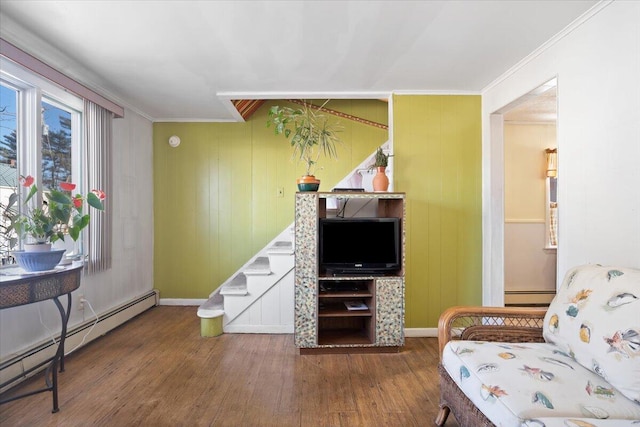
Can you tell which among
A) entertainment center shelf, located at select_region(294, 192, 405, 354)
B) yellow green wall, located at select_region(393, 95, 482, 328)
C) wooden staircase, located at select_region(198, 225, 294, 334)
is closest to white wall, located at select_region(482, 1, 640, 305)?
yellow green wall, located at select_region(393, 95, 482, 328)

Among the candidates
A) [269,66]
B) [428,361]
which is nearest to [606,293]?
[428,361]

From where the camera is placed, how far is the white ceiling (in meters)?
1.90

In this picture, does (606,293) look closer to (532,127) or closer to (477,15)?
(477,15)

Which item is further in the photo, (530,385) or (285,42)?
(285,42)

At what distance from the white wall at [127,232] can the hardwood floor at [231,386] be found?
1.38 feet

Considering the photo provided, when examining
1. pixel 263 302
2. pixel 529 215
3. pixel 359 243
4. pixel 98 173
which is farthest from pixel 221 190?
pixel 529 215

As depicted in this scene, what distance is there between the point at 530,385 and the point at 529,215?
3.60 meters

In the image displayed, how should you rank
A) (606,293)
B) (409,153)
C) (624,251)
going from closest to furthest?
(606,293) → (624,251) → (409,153)

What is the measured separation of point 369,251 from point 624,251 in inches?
64.7

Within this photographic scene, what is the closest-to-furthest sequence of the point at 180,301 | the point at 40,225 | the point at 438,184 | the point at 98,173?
the point at 40,225
the point at 98,173
the point at 438,184
the point at 180,301

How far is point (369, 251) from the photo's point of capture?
284 centimetres

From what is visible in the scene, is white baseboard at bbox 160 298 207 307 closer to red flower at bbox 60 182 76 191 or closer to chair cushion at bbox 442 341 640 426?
red flower at bbox 60 182 76 191

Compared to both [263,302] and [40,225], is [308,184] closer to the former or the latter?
[263,302]

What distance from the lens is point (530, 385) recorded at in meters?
1.31
